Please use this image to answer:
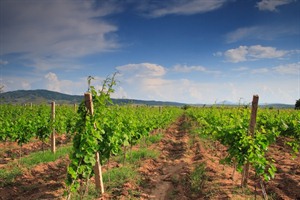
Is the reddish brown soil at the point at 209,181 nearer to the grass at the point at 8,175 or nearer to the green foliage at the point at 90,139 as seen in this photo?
the green foliage at the point at 90,139

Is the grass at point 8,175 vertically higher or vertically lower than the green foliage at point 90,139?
lower

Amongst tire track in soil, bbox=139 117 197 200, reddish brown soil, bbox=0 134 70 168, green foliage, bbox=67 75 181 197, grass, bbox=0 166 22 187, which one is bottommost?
reddish brown soil, bbox=0 134 70 168

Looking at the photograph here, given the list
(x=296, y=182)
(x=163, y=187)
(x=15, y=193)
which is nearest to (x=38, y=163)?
(x=15, y=193)

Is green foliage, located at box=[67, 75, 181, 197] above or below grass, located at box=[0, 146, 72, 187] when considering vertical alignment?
above

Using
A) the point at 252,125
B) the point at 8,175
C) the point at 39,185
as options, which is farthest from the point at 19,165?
the point at 252,125

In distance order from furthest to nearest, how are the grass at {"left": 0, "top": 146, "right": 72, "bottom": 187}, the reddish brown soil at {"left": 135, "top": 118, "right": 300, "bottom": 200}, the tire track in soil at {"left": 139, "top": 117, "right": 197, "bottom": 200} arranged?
the grass at {"left": 0, "top": 146, "right": 72, "bottom": 187}
the tire track in soil at {"left": 139, "top": 117, "right": 197, "bottom": 200}
the reddish brown soil at {"left": 135, "top": 118, "right": 300, "bottom": 200}

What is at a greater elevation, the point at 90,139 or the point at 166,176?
the point at 90,139

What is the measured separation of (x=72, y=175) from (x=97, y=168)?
168cm

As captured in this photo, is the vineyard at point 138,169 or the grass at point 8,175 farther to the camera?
the grass at point 8,175

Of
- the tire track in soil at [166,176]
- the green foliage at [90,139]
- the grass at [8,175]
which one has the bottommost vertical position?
the grass at [8,175]

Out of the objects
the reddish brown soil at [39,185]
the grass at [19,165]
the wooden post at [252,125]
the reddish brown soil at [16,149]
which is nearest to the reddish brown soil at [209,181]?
the wooden post at [252,125]

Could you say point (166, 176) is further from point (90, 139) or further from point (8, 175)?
point (8, 175)

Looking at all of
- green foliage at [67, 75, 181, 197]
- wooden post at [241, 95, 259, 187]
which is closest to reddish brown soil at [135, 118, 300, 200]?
wooden post at [241, 95, 259, 187]

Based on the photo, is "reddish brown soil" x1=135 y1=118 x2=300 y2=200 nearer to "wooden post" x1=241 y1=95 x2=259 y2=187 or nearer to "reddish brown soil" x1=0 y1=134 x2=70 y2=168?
"wooden post" x1=241 y1=95 x2=259 y2=187
